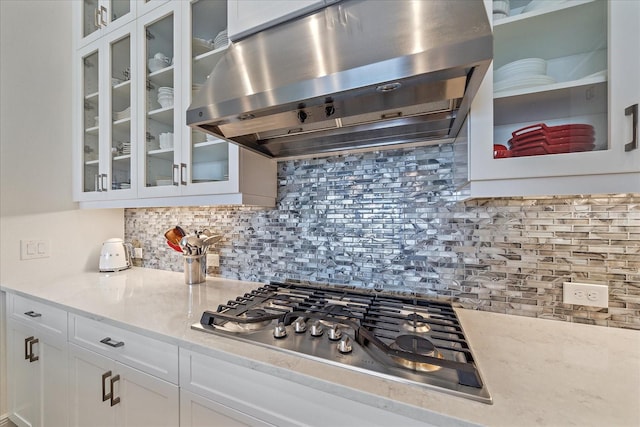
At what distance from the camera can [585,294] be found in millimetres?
944

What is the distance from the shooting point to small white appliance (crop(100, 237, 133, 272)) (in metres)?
1.83

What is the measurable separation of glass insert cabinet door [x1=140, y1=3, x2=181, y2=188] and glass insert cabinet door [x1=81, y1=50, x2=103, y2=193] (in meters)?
0.48

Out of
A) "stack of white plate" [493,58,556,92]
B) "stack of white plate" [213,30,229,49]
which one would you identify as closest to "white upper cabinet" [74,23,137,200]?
"stack of white plate" [213,30,229,49]

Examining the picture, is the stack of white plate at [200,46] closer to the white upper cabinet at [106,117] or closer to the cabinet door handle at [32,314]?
the white upper cabinet at [106,117]

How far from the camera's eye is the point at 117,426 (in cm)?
104

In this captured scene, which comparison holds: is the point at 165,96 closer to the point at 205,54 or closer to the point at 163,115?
the point at 163,115

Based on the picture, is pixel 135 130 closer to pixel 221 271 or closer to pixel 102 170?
pixel 102 170

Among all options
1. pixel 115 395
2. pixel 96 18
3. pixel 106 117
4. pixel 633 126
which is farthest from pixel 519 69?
pixel 96 18

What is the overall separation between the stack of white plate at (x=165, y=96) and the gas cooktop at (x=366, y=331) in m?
1.08

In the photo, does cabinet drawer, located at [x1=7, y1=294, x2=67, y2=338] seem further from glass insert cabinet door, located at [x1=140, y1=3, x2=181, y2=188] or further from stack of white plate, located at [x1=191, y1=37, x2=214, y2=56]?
stack of white plate, located at [x1=191, y1=37, x2=214, y2=56]

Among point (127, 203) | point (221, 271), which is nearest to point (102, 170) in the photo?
point (127, 203)

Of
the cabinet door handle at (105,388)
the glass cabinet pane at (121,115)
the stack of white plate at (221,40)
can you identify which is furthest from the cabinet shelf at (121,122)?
the cabinet door handle at (105,388)

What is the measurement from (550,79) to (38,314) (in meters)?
2.26

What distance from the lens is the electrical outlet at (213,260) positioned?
5.41ft
